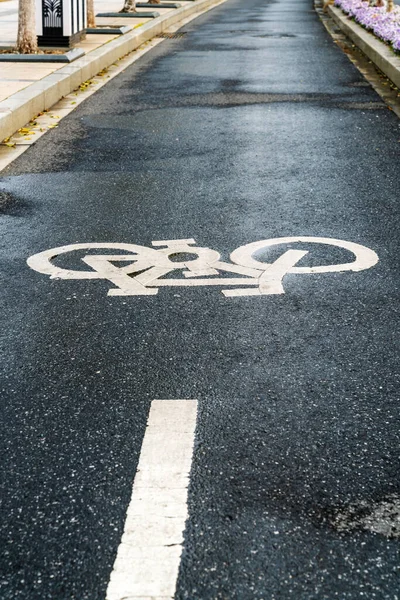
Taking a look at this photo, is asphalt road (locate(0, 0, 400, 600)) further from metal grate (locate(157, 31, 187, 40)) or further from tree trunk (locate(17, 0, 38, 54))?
metal grate (locate(157, 31, 187, 40))

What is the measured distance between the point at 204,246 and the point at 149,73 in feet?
34.1

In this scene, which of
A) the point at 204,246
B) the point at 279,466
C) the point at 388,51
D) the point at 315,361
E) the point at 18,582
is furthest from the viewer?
the point at 388,51

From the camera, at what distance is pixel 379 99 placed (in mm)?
12969

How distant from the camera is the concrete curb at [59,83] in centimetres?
1038

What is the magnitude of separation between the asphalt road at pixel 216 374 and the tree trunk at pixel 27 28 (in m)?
7.01

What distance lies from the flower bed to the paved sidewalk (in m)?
5.58

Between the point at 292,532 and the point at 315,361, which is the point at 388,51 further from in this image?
the point at 292,532

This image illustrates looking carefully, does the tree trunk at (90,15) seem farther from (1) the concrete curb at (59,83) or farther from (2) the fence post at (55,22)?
(2) the fence post at (55,22)

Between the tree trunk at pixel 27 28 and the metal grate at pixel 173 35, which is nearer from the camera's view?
the tree trunk at pixel 27 28

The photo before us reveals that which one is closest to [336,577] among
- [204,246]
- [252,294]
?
[252,294]

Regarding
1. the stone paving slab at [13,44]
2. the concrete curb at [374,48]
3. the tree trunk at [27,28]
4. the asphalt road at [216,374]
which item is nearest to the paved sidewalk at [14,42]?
the stone paving slab at [13,44]

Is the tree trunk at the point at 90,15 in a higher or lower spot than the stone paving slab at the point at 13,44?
higher

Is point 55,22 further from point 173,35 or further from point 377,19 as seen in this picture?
point 377,19

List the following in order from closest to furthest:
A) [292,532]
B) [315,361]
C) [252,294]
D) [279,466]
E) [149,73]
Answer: [292,532], [279,466], [315,361], [252,294], [149,73]
